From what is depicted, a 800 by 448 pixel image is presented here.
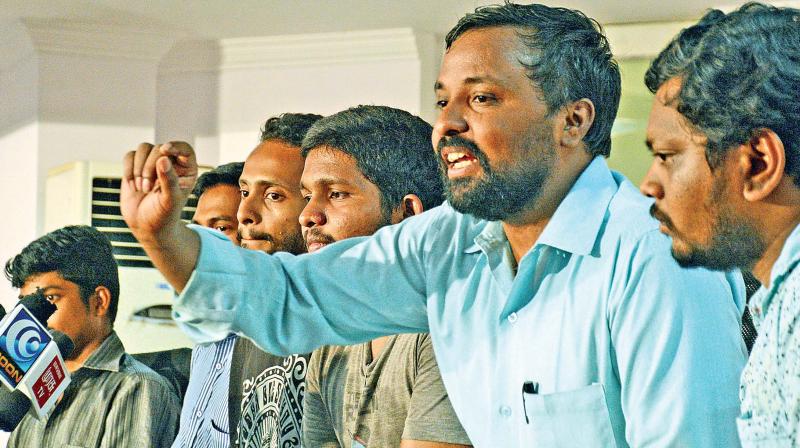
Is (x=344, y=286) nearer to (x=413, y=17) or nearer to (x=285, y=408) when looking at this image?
(x=285, y=408)

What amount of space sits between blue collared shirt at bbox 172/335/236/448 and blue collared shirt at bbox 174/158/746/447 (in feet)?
2.67

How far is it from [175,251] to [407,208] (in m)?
1.00

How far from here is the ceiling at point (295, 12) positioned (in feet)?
16.4

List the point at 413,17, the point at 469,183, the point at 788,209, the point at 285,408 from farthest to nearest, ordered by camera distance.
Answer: the point at 413,17 < the point at 285,408 < the point at 469,183 < the point at 788,209

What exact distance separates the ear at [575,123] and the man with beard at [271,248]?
0.87 m

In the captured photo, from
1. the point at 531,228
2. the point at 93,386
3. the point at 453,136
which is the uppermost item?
the point at 453,136

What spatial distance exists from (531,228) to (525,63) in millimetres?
253

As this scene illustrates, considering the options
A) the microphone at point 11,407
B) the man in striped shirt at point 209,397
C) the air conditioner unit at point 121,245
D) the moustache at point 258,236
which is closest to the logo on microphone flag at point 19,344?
the microphone at point 11,407

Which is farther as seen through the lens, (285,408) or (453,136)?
(285,408)

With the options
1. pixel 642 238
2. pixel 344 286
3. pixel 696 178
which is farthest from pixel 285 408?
pixel 696 178

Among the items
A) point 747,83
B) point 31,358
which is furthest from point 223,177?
point 747,83

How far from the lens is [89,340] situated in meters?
3.65

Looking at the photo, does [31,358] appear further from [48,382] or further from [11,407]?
[11,407]

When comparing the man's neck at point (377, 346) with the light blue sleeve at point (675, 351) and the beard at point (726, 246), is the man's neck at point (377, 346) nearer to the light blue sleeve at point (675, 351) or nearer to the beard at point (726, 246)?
the light blue sleeve at point (675, 351)
